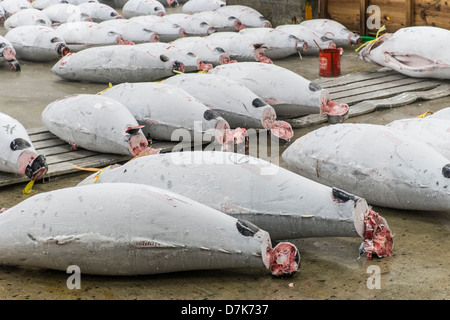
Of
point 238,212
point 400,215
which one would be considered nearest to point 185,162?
point 238,212

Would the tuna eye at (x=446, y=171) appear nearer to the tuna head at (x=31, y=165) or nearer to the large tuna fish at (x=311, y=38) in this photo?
the tuna head at (x=31, y=165)

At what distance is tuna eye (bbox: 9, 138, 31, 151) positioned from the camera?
3.97 meters

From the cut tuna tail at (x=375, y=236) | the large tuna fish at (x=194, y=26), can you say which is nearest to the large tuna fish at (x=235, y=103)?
the cut tuna tail at (x=375, y=236)

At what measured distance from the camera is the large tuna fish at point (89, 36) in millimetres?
7418

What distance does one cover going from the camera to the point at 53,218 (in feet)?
9.12

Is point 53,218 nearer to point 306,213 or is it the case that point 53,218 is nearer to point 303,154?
point 306,213

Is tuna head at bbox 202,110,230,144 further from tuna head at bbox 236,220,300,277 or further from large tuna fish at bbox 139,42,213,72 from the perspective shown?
large tuna fish at bbox 139,42,213,72

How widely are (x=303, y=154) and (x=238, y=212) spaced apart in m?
0.92

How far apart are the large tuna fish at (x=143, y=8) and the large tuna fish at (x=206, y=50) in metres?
3.10

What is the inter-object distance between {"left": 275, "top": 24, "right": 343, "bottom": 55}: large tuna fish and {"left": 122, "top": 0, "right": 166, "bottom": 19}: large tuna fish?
111 inches

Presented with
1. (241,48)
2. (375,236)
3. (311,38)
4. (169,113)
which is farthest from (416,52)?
(375,236)

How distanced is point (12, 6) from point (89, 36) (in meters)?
3.18

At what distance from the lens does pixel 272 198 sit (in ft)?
9.70

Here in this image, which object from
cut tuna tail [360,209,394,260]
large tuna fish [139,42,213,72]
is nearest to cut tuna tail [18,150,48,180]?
cut tuna tail [360,209,394,260]
